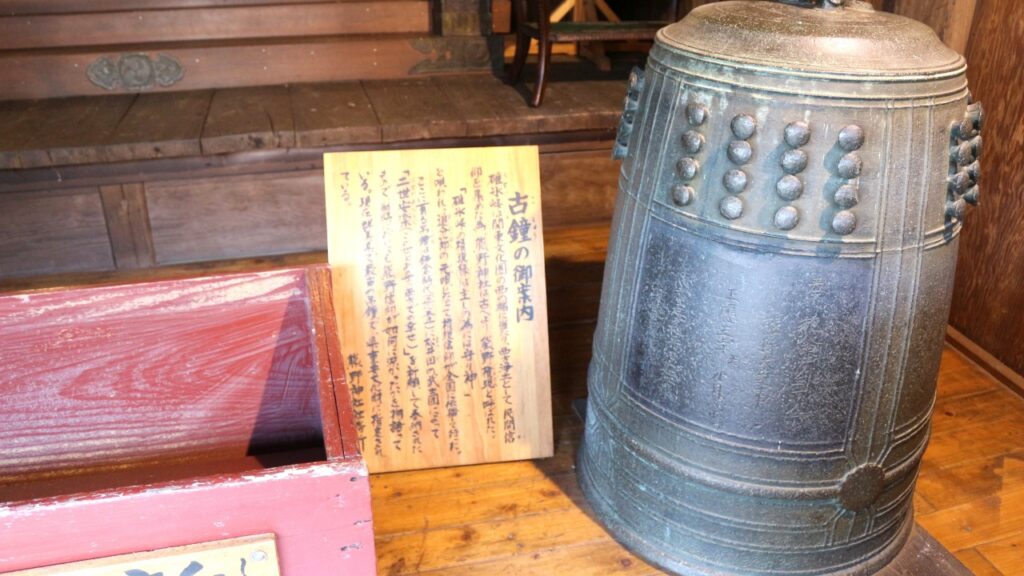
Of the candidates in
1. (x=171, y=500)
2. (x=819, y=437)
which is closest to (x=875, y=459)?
(x=819, y=437)

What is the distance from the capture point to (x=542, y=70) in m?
3.34

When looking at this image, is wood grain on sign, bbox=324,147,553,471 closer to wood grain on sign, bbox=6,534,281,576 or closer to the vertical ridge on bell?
the vertical ridge on bell

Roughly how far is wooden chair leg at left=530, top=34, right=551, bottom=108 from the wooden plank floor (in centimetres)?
125

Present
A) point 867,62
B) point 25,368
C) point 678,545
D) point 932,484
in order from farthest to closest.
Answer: point 932,484 < point 678,545 < point 25,368 < point 867,62

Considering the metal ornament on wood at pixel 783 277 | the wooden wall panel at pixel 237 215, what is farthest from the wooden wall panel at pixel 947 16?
the wooden wall panel at pixel 237 215

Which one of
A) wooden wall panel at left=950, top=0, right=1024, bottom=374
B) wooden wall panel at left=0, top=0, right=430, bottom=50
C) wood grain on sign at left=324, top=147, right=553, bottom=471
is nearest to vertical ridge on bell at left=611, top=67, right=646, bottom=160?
wood grain on sign at left=324, top=147, right=553, bottom=471

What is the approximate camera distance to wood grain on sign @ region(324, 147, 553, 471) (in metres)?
2.09

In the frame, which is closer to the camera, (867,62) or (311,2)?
(867,62)

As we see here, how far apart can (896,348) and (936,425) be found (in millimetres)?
993

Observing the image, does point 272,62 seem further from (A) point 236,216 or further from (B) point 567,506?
(B) point 567,506

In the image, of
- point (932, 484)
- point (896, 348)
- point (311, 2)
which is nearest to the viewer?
point (896, 348)

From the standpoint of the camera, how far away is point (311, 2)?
12.0ft

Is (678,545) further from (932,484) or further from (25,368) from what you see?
(25,368)

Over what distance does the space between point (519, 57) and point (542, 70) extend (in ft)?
1.08
